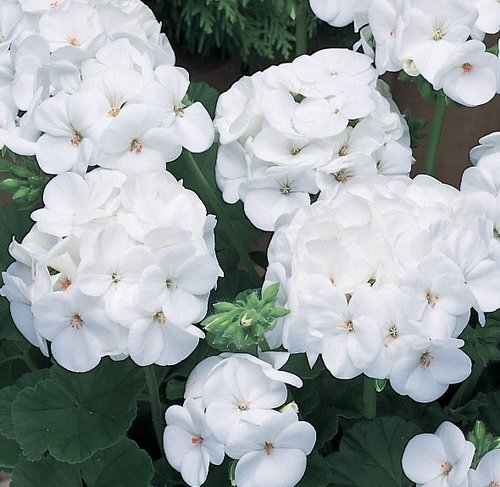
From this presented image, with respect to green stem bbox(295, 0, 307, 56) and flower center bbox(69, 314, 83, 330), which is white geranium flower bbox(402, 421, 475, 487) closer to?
flower center bbox(69, 314, 83, 330)

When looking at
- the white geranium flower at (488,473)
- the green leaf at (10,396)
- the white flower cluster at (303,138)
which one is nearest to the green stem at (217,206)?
the white flower cluster at (303,138)

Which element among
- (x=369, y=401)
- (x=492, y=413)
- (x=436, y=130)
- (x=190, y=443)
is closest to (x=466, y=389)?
(x=492, y=413)

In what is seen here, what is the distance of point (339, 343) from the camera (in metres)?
0.77

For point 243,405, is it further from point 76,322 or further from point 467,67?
point 467,67

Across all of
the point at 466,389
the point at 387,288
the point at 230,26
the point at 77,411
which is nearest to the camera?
the point at 387,288

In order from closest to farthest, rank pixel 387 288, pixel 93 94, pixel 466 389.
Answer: pixel 387 288 → pixel 93 94 → pixel 466 389

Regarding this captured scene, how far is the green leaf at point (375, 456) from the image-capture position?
3.21 ft

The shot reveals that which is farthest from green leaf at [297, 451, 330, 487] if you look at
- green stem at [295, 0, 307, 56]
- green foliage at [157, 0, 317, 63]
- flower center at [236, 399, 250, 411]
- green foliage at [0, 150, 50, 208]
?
green foliage at [157, 0, 317, 63]

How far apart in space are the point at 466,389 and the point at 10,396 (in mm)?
499

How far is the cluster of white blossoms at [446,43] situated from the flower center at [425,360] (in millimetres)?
243

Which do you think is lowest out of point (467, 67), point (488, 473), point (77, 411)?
point (77, 411)

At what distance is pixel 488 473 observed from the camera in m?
0.81

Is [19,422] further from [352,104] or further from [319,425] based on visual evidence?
A: [352,104]

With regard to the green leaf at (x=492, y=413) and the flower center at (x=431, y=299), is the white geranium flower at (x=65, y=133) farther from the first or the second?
the green leaf at (x=492, y=413)
